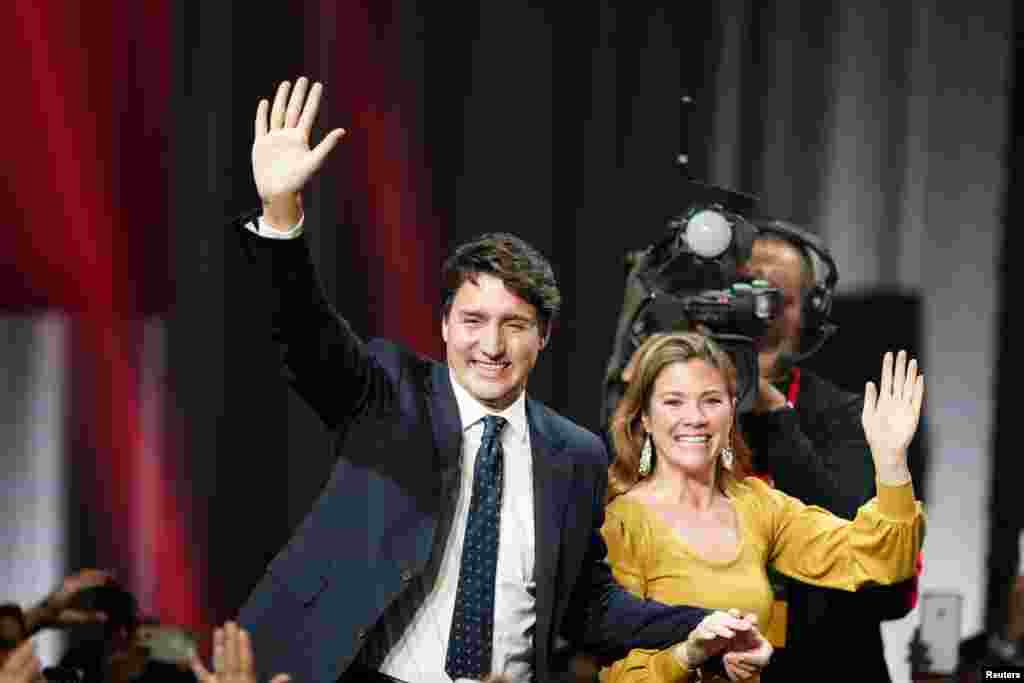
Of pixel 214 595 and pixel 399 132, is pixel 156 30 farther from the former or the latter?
pixel 214 595

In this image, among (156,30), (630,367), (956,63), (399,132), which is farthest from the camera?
(956,63)

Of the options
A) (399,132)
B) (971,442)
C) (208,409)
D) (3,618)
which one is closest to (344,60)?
(399,132)

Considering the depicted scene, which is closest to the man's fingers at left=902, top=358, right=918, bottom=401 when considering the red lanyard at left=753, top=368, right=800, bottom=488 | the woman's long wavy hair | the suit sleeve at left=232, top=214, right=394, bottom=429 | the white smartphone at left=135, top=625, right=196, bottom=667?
the woman's long wavy hair

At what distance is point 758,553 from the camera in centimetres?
254

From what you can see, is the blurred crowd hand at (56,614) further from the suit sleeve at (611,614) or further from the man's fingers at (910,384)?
the man's fingers at (910,384)

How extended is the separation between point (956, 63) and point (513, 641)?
251 cm

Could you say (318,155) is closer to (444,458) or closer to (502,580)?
(444,458)

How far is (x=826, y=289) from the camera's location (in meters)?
3.08

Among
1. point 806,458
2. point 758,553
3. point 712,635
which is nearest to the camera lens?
point 712,635

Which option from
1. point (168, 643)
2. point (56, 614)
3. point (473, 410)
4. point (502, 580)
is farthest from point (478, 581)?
point (168, 643)

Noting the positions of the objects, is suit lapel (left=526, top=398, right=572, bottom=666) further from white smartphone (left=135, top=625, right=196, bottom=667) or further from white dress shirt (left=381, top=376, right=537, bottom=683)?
white smartphone (left=135, top=625, right=196, bottom=667)

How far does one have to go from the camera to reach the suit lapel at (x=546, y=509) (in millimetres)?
2273

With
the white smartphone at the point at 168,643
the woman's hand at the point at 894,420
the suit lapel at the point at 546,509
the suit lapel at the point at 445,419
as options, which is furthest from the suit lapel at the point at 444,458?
the white smartphone at the point at 168,643

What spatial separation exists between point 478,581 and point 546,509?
16cm
